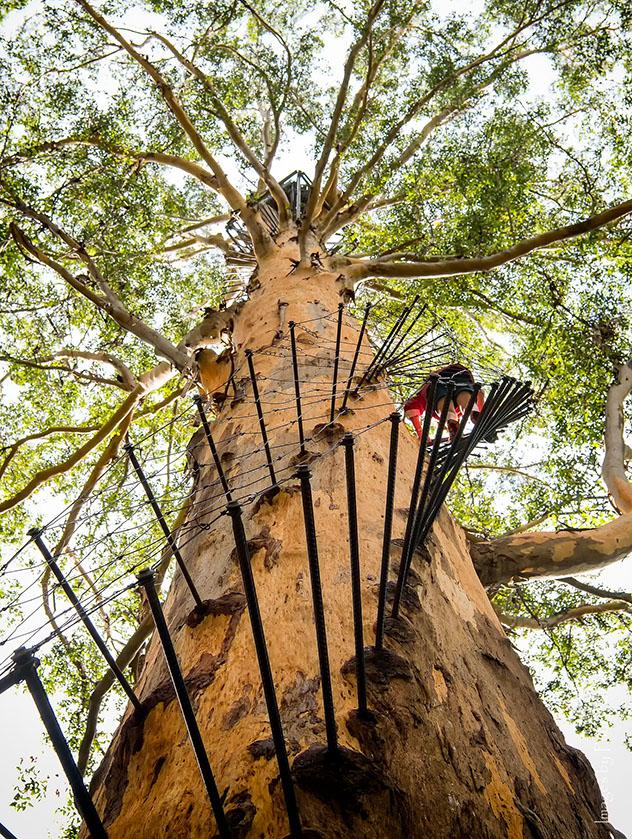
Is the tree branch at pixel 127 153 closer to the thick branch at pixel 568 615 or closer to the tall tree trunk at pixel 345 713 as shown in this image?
the thick branch at pixel 568 615

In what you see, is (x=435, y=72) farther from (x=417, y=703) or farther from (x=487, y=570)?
(x=417, y=703)

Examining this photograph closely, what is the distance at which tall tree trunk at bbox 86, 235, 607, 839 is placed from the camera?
1.05m

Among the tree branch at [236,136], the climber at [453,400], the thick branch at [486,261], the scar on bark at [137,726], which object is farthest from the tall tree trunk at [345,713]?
the tree branch at [236,136]

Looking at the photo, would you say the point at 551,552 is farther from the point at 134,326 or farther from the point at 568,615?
the point at 134,326

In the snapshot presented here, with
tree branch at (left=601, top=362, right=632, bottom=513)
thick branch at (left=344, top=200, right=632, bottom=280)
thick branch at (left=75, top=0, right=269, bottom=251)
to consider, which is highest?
thick branch at (left=75, top=0, right=269, bottom=251)

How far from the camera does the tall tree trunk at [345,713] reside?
3.46 ft

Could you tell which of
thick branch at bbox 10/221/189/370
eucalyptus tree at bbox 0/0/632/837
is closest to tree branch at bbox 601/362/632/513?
eucalyptus tree at bbox 0/0/632/837

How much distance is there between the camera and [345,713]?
120cm

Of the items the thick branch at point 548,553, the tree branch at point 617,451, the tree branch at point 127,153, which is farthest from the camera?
the tree branch at point 127,153

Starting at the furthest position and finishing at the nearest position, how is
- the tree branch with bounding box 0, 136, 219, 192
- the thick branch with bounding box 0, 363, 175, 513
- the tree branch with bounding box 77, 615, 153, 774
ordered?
the tree branch with bounding box 0, 136, 219, 192 → the thick branch with bounding box 0, 363, 175, 513 → the tree branch with bounding box 77, 615, 153, 774

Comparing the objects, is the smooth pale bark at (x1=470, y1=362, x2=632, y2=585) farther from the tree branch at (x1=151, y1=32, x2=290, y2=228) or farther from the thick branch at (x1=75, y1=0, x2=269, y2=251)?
the tree branch at (x1=151, y1=32, x2=290, y2=228)

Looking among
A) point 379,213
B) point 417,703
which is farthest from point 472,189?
point 417,703

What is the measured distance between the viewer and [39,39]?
6531 mm

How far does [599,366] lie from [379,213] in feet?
15.1
